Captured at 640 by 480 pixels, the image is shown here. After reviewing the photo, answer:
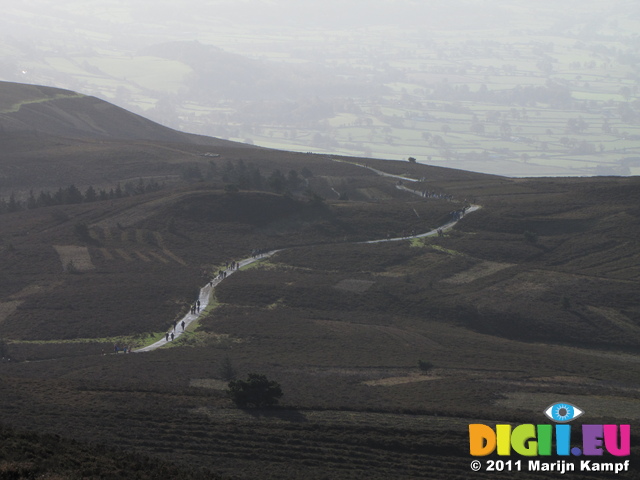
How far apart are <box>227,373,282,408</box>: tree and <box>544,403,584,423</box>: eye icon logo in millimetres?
14432

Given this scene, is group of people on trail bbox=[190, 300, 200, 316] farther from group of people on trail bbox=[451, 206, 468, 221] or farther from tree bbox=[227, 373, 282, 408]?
group of people on trail bbox=[451, 206, 468, 221]

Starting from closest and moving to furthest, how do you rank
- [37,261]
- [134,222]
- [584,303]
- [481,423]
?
[481,423] → [584,303] → [37,261] → [134,222]

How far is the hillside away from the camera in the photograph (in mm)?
37344

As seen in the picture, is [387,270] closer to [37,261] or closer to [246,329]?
[246,329]

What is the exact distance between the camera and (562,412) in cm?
4284

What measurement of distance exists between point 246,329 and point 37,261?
83.0 feet

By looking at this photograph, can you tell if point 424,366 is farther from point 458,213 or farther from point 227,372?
point 458,213

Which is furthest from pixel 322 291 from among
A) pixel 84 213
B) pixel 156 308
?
pixel 84 213

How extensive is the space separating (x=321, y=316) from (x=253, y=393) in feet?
87.3

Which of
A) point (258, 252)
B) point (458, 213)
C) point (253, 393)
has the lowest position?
point (253, 393)

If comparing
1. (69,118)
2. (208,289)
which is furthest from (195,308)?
(69,118)

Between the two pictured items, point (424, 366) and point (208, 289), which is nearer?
point (424, 366)

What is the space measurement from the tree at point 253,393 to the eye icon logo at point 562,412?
14.4m

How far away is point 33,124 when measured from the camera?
5960 inches
